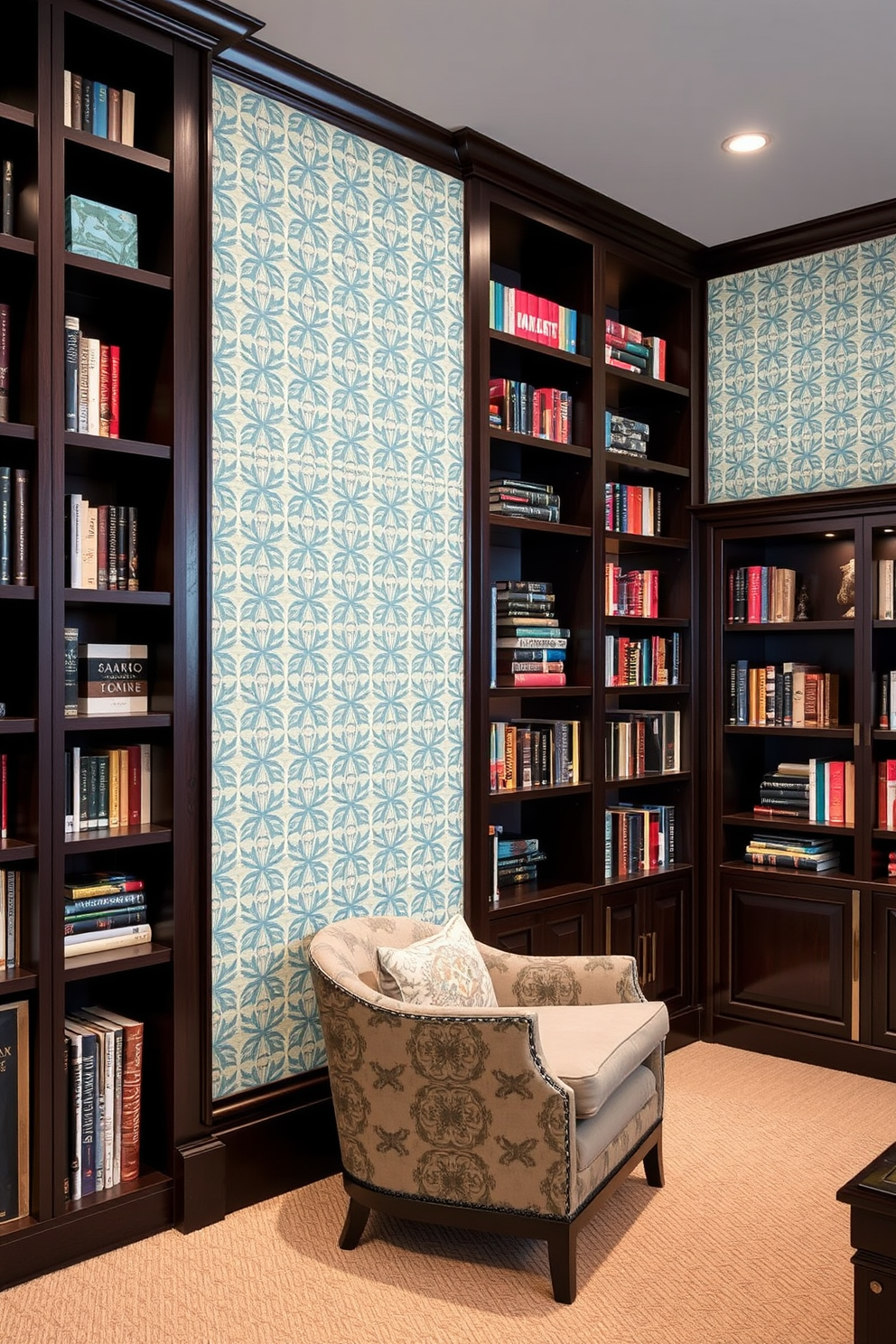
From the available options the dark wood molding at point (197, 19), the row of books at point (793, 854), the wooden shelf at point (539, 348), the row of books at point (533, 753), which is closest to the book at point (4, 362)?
the dark wood molding at point (197, 19)

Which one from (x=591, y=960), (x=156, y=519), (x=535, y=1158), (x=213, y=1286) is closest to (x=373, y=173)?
(x=156, y=519)

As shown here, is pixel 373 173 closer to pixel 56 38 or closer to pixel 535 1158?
pixel 56 38

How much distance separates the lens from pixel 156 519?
295 centimetres

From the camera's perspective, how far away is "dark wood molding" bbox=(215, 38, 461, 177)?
3048 millimetres

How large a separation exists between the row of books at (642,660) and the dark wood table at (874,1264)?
2.42 m

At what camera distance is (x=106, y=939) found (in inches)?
111

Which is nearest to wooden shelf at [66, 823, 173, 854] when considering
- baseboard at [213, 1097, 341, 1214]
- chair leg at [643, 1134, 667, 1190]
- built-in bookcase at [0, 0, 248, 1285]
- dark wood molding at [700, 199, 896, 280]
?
built-in bookcase at [0, 0, 248, 1285]

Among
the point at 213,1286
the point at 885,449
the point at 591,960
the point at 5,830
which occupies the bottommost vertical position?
the point at 213,1286

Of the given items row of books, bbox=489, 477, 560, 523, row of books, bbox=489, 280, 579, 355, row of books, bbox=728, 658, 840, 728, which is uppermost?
row of books, bbox=489, 280, 579, 355

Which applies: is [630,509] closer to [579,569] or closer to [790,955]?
[579,569]

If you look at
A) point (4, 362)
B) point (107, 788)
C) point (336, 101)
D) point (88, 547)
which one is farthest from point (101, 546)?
point (336, 101)

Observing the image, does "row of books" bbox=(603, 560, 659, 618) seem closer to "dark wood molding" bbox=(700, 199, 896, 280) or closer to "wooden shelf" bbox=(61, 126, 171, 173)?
"dark wood molding" bbox=(700, 199, 896, 280)

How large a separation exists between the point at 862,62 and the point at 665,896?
9.47 feet

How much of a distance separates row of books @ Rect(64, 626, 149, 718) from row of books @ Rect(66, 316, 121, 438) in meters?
0.51
